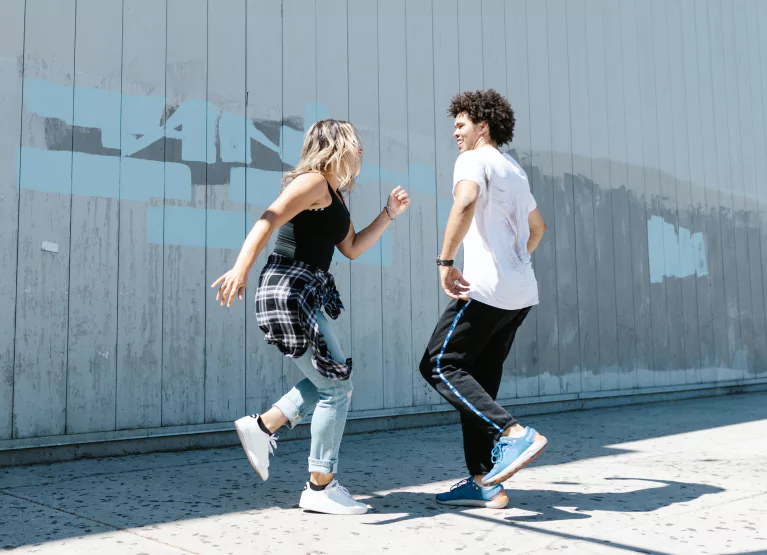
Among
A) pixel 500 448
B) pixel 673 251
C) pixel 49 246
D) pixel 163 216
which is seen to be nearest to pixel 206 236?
pixel 163 216

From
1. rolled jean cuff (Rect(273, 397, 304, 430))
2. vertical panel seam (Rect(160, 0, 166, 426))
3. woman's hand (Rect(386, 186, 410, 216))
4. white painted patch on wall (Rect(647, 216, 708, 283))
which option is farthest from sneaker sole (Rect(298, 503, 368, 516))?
white painted patch on wall (Rect(647, 216, 708, 283))

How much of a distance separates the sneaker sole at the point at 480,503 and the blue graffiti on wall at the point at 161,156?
7.82 feet

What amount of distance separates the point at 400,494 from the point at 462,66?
4081mm

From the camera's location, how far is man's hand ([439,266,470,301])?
10.4 ft

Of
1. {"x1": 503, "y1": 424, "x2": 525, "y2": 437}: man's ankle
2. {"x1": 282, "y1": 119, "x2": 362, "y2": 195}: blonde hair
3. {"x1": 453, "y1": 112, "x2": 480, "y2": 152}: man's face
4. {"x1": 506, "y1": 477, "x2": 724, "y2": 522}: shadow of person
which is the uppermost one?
{"x1": 453, "y1": 112, "x2": 480, "y2": 152}: man's face

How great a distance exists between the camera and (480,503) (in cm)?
321

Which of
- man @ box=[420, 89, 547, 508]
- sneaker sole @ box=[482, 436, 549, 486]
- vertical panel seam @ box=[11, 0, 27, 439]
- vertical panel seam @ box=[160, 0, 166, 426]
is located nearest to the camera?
sneaker sole @ box=[482, 436, 549, 486]

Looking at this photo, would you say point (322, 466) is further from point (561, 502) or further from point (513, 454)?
point (561, 502)

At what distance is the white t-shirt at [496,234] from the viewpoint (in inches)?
127

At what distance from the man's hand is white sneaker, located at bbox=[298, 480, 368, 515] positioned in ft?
2.89

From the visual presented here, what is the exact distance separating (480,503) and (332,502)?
616 millimetres

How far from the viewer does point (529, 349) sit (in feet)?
22.4

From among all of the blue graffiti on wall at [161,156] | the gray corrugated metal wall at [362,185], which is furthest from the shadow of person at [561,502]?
the blue graffiti on wall at [161,156]

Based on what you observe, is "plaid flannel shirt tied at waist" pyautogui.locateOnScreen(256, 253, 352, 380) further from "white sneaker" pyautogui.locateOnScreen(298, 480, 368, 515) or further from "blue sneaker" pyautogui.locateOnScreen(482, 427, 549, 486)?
"blue sneaker" pyautogui.locateOnScreen(482, 427, 549, 486)
